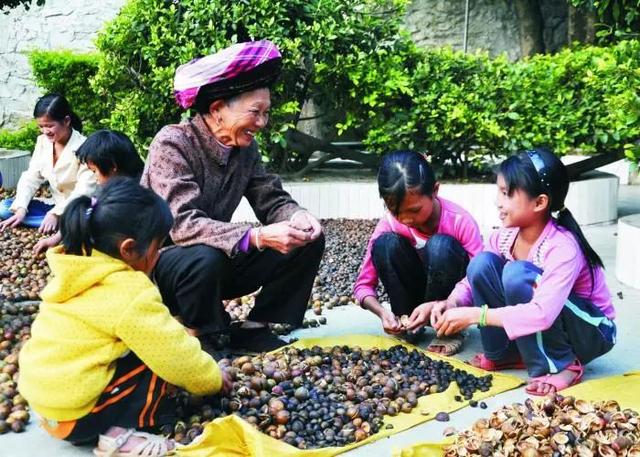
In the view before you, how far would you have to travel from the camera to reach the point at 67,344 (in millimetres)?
2906

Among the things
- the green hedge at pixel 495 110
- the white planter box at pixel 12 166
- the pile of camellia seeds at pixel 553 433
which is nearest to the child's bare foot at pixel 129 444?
the pile of camellia seeds at pixel 553 433

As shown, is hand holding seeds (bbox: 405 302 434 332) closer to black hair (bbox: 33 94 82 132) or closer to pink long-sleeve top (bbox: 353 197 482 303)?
pink long-sleeve top (bbox: 353 197 482 303)

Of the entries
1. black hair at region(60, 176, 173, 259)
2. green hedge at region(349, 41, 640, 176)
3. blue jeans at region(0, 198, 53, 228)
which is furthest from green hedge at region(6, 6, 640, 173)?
black hair at region(60, 176, 173, 259)

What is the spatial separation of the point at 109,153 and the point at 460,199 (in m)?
4.00

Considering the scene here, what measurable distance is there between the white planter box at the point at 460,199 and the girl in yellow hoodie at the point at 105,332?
4.83m

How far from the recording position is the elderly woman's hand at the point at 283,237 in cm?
378

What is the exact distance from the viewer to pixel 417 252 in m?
4.25

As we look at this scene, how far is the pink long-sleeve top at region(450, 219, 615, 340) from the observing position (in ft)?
11.6

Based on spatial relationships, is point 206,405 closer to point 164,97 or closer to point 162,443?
point 162,443

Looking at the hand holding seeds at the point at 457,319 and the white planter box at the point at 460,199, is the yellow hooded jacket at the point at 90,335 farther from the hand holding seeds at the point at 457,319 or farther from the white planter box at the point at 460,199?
the white planter box at the point at 460,199

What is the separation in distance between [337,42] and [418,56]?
0.87 meters

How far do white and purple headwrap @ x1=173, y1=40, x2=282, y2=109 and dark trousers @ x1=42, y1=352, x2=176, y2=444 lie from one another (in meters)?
1.43

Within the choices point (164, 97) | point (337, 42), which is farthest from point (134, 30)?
point (337, 42)

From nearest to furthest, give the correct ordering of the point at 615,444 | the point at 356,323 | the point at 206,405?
the point at 615,444 < the point at 206,405 < the point at 356,323
